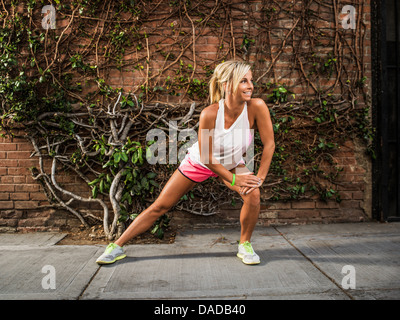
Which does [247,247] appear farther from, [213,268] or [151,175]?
[151,175]

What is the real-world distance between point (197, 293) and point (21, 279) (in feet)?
4.35

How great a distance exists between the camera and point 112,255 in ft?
9.68

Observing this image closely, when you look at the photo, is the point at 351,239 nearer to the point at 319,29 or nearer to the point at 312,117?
the point at 312,117

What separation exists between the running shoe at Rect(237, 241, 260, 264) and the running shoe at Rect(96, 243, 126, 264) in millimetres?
1015

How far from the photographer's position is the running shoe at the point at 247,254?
2.85m

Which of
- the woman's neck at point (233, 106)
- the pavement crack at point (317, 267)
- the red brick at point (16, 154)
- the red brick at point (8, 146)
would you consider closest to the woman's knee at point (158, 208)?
the woman's neck at point (233, 106)

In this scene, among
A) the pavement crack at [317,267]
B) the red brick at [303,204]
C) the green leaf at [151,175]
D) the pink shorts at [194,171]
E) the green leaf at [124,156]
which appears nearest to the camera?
the pavement crack at [317,267]

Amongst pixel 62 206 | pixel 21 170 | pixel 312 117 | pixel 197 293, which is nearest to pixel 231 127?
pixel 197 293

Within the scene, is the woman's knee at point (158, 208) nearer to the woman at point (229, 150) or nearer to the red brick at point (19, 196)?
the woman at point (229, 150)

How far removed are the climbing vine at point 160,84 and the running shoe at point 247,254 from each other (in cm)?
104

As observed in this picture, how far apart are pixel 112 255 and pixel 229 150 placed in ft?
4.32

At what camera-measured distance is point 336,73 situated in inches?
A: 161

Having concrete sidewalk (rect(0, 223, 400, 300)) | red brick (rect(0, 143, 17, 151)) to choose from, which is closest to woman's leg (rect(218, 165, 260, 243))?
concrete sidewalk (rect(0, 223, 400, 300))

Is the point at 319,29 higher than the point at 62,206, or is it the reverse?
the point at 319,29
